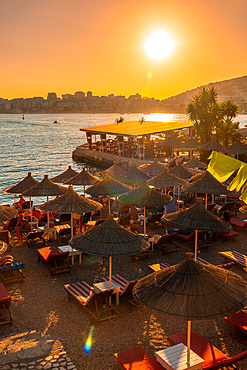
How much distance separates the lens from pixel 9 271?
381 inches

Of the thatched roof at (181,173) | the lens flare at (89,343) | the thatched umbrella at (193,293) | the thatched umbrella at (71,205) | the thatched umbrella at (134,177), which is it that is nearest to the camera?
the thatched umbrella at (193,293)

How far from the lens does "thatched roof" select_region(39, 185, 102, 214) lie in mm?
10991

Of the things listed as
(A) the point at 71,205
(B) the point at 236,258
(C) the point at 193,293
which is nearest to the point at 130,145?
(A) the point at 71,205

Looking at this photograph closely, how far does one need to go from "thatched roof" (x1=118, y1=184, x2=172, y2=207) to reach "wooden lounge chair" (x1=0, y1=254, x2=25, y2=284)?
4034mm

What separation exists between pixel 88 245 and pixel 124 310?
183cm

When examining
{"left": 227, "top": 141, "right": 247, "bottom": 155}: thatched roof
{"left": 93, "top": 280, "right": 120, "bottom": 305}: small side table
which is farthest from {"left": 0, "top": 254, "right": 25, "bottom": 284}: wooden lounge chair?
{"left": 227, "top": 141, "right": 247, "bottom": 155}: thatched roof

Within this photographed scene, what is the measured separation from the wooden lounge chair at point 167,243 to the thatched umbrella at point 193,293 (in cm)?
632

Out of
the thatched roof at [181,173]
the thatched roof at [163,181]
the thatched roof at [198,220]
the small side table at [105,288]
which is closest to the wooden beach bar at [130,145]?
the thatched roof at [181,173]

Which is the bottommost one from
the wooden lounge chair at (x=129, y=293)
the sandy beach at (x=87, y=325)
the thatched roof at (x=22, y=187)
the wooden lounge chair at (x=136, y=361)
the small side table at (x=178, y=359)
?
the sandy beach at (x=87, y=325)

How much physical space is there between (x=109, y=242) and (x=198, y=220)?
8.02 feet

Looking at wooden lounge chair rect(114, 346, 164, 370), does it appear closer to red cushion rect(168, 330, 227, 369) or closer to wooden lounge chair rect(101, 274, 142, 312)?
red cushion rect(168, 330, 227, 369)

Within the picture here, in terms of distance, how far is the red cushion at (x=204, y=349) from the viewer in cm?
581

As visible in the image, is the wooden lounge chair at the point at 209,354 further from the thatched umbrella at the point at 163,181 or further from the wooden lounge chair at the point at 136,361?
the thatched umbrella at the point at 163,181

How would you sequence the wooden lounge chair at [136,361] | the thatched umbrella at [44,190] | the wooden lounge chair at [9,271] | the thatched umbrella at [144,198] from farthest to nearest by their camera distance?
the thatched umbrella at [44,190]
the thatched umbrella at [144,198]
the wooden lounge chair at [9,271]
the wooden lounge chair at [136,361]
